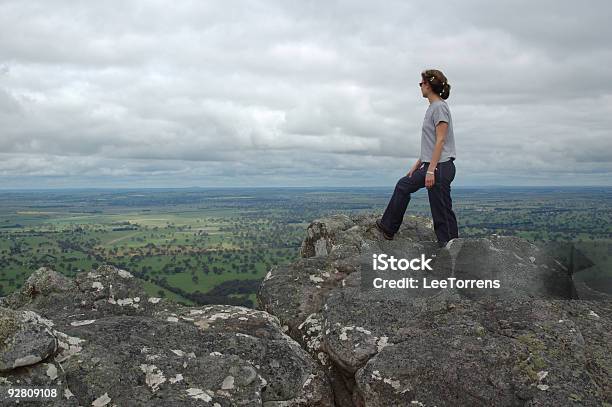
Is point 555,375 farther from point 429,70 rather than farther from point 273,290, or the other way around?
point 429,70

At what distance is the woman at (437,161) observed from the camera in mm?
12453

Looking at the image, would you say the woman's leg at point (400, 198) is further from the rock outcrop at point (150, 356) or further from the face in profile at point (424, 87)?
the rock outcrop at point (150, 356)

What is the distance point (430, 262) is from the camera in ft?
38.0

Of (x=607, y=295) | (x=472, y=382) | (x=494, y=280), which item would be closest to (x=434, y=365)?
(x=472, y=382)

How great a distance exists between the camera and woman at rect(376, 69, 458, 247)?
40.9 feet

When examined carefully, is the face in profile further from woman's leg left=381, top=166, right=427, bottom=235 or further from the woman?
woman's leg left=381, top=166, right=427, bottom=235

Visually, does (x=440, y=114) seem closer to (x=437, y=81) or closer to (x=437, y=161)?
(x=437, y=81)

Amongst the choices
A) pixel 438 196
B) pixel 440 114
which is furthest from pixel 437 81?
pixel 438 196

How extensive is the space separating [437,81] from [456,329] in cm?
694

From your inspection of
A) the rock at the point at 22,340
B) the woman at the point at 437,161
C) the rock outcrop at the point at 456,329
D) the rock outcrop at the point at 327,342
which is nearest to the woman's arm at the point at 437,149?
the woman at the point at 437,161

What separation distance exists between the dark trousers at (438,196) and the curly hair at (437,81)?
1.87 metres

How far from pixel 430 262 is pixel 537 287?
93.7 inches

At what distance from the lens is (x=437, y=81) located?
12.6 meters

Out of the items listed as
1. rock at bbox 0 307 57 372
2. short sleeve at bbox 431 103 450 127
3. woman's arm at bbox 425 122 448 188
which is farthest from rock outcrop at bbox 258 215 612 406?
rock at bbox 0 307 57 372
